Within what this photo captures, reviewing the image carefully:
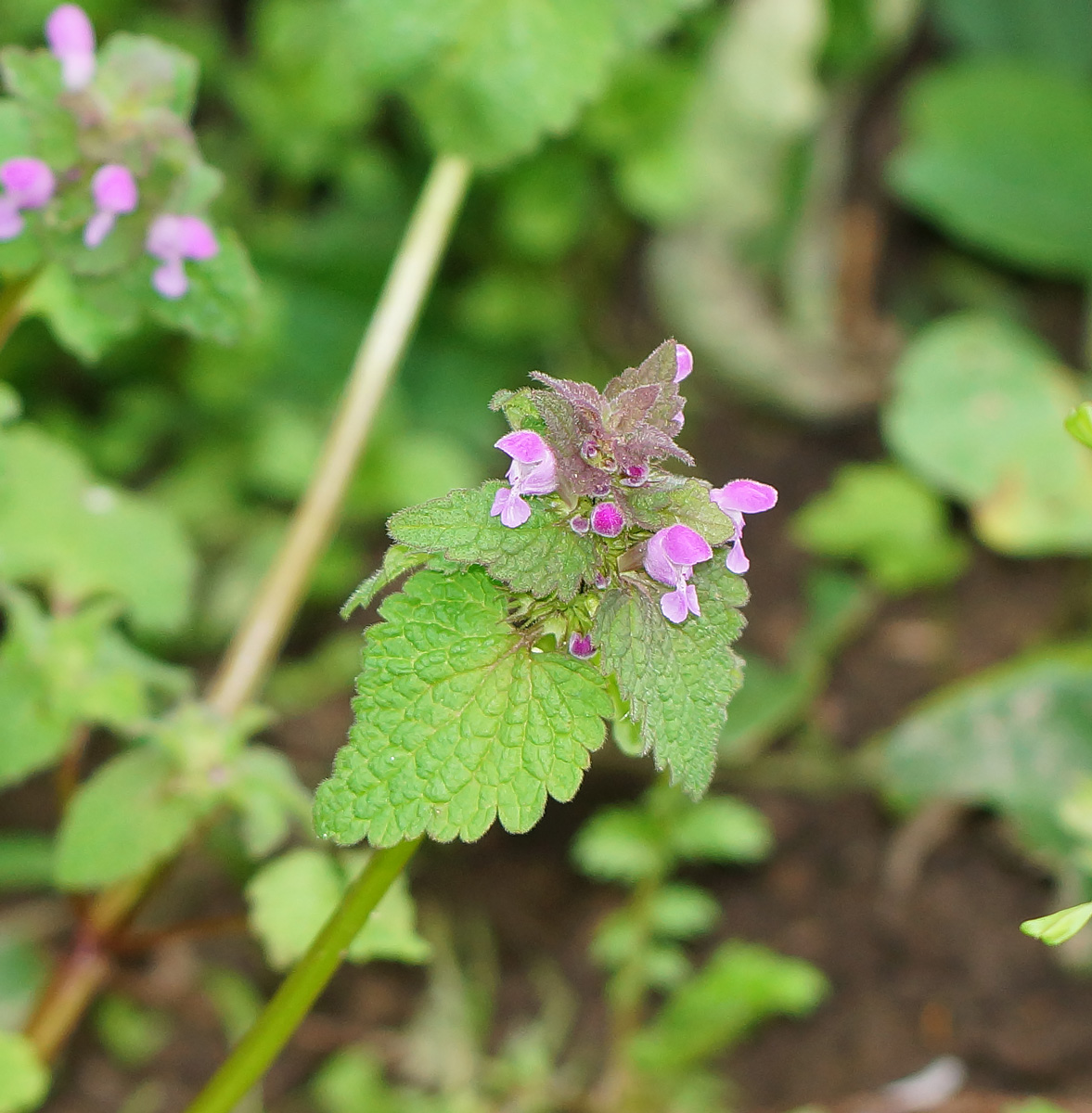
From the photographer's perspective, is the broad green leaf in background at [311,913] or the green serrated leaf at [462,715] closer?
the green serrated leaf at [462,715]

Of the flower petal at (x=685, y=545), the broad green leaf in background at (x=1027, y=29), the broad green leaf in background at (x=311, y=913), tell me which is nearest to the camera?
the flower petal at (x=685, y=545)

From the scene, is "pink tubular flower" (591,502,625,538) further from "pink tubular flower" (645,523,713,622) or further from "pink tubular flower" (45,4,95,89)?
"pink tubular flower" (45,4,95,89)

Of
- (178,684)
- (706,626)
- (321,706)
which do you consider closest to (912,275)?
(321,706)

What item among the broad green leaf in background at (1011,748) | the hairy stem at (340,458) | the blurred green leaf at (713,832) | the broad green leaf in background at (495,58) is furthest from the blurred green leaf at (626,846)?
the broad green leaf in background at (495,58)

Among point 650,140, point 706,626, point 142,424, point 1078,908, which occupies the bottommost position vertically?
point 142,424

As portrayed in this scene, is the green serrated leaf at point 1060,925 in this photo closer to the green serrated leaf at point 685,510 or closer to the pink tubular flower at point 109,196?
the green serrated leaf at point 685,510

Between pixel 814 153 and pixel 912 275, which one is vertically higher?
pixel 814 153

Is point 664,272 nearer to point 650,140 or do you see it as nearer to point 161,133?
point 650,140
